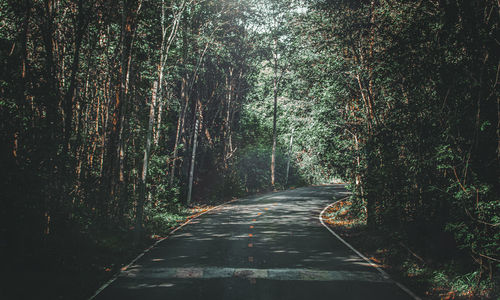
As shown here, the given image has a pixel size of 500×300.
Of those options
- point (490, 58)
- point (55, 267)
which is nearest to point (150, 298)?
point (55, 267)

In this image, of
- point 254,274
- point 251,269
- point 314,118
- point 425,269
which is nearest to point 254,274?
point 254,274

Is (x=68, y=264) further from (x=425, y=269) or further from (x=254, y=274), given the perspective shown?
(x=425, y=269)

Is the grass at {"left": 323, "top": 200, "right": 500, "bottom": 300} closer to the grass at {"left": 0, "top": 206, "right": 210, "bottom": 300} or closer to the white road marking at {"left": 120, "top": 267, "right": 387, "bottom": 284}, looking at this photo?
the white road marking at {"left": 120, "top": 267, "right": 387, "bottom": 284}

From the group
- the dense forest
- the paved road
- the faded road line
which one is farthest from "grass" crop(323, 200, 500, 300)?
the faded road line

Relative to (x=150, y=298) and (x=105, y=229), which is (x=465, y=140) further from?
(x=105, y=229)

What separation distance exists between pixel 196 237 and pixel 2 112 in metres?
7.56

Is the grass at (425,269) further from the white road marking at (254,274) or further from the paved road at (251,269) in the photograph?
the white road marking at (254,274)

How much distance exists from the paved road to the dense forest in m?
1.64

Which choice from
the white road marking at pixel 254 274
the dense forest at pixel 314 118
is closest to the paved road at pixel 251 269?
the white road marking at pixel 254 274

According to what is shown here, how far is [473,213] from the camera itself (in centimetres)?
743

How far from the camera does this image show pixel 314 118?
1750 centimetres

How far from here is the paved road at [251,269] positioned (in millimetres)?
6996

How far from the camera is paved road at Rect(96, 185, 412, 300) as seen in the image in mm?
6996

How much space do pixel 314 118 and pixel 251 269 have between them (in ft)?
33.2
